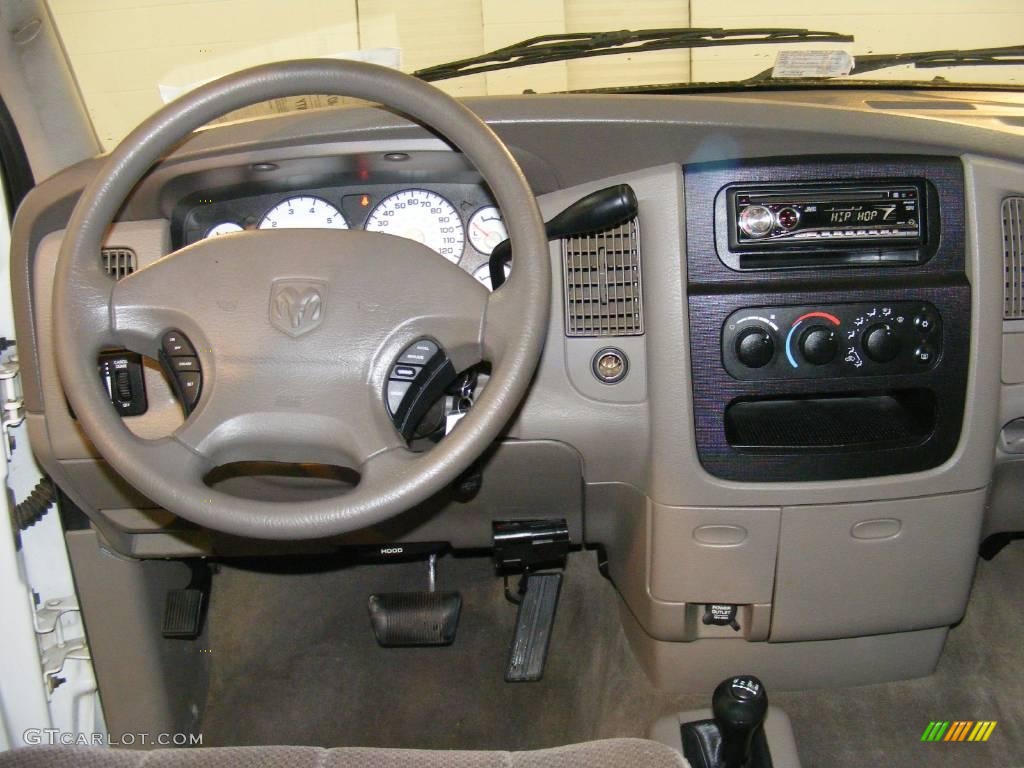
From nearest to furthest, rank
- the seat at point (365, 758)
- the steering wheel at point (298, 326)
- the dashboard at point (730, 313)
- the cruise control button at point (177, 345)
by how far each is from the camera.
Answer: the seat at point (365, 758) < the steering wheel at point (298, 326) < the cruise control button at point (177, 345) < the dashboard at point (730, 313)

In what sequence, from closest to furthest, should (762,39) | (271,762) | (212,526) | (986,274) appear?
(271,762), (212,526), (986,274), (762,39)

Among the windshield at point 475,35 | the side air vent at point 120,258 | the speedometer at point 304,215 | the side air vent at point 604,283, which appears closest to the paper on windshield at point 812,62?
the windshield at point 475,35

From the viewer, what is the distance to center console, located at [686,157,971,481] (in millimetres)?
1381

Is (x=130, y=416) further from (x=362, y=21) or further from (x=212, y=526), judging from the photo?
(x=362, y=21)

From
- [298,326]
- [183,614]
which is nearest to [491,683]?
[183,614]

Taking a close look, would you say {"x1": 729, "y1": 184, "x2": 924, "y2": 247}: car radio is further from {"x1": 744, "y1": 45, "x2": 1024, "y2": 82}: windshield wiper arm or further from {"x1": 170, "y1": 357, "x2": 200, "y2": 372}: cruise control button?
{"x1": 170, "y1": 357, "x2": 200, "y2": 372}: cruise control button

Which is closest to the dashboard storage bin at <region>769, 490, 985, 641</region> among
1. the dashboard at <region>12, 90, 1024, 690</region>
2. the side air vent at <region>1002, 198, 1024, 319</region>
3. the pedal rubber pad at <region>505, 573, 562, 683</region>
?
the dashboard at <region>12, 90, 1024, 690</region>

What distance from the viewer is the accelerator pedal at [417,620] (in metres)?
1.91

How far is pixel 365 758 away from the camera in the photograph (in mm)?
936

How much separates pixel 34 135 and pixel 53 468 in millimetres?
556

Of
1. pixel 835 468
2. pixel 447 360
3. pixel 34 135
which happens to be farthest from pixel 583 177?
pixel 34 135

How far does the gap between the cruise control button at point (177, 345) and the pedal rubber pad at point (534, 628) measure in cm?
107

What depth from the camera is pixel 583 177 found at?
143 cm

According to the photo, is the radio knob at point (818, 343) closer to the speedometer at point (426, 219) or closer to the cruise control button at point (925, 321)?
the cruise control button at point (925, 321)
